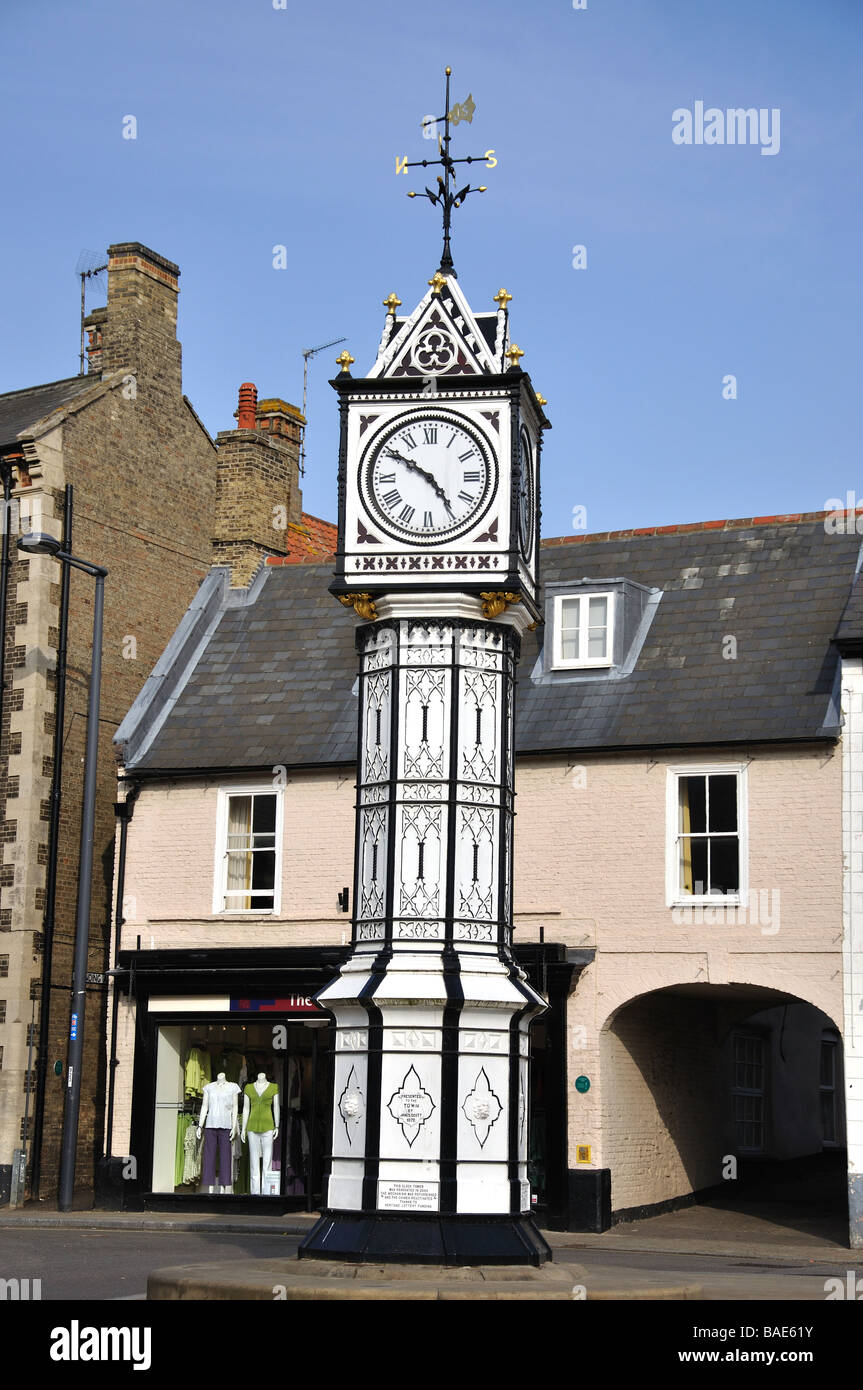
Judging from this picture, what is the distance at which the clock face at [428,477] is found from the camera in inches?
537

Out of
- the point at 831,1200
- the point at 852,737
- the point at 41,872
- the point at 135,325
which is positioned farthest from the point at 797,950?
the point at 135,325

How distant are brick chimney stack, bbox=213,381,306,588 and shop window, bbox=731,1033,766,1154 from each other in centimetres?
1047

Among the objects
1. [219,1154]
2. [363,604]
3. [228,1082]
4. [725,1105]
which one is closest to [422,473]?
[363,604]

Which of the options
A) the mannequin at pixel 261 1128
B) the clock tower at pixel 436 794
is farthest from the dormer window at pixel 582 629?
the clock tower at pixel 436 794

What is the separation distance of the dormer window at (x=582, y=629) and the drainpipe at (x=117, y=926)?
20.1 ft

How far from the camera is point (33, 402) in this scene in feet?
91.4

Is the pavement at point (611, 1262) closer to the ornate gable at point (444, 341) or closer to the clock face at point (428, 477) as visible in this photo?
the clock face at point (428, 477)

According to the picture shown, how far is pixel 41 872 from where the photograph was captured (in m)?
24.6

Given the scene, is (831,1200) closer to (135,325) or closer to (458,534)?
(458,534)

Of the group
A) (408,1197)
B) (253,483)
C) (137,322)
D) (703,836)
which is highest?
(137,322)

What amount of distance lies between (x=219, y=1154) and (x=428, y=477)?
494 inches

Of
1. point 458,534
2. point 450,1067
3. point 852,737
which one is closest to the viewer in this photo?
point 450,1067

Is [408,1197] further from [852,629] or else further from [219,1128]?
[219,1128]

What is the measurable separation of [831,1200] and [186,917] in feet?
Answer: 31.5
